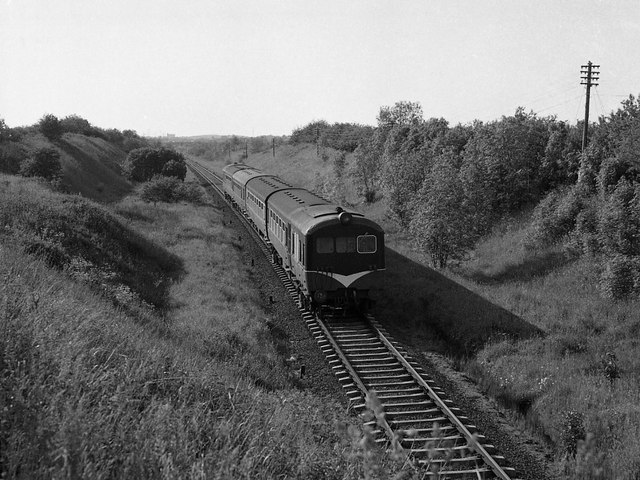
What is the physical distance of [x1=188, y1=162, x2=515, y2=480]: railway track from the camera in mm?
9359

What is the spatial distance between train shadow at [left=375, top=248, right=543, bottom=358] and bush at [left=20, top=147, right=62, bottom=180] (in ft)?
89.4

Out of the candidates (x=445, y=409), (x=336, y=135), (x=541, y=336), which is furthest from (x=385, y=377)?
(x=336, y=135)

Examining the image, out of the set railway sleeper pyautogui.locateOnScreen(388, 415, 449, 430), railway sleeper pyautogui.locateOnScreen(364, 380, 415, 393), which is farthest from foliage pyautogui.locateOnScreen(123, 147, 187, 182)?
railway sleeper pyautogui.locateOnScreen(388, 415, 449, 430)

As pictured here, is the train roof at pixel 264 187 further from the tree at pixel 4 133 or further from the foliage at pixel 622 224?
the tree at pixel 4 133

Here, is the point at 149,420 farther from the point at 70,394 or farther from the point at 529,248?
the point at 529,248

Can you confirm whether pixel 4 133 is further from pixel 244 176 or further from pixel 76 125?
pixel 76 125

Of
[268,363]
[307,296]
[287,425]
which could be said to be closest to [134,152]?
[307,296]

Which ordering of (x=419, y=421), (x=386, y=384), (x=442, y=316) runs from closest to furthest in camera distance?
(x=419, y=421), (x=386, y=384), (x=442, y=316)

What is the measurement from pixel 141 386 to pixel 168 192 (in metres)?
38.3

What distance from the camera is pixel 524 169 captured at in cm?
3059

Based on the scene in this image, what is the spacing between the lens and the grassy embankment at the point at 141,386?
5.02 meters

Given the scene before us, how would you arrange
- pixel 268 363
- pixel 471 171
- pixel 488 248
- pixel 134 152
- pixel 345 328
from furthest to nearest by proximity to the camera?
1. pixel 134 152
2. pixel 488 248
3. pixel 471 171
4. pixel 345 328
5. pixel 268 363

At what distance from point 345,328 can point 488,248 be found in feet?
44.6

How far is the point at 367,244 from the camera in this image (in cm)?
1780
